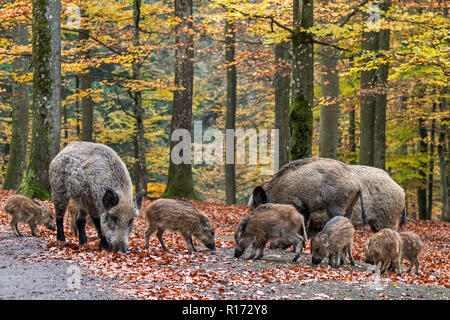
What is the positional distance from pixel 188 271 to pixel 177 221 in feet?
6.75

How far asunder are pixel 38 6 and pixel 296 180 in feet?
28.7

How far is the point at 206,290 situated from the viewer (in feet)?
21.4

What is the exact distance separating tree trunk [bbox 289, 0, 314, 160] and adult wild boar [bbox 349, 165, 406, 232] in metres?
1.98

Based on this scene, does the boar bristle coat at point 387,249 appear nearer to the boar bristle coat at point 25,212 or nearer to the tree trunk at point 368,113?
the boar bristle coat at point 25,212

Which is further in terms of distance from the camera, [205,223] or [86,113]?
[86,113]

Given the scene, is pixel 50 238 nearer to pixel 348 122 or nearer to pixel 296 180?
pixel 296 180

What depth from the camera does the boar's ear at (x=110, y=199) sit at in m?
8.17

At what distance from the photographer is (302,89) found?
46.3 feet

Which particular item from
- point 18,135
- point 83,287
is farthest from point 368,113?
point 83,287

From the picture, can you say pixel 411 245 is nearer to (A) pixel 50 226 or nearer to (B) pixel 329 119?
(A) pixel 50 226

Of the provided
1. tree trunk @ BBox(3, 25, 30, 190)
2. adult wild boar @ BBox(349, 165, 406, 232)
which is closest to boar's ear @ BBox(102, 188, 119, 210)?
adult wild boar @ BBox(349, 165, 406, 232)

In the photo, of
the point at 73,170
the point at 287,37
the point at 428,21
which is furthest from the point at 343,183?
the point at 428,21

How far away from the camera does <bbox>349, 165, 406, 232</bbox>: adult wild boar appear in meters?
12.0

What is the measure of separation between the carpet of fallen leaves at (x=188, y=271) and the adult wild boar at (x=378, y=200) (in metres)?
1.06
